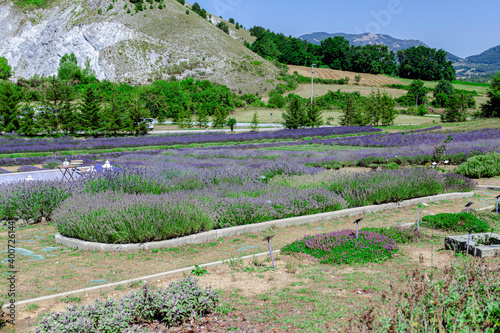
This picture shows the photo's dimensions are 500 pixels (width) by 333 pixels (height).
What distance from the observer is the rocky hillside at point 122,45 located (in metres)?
92.7

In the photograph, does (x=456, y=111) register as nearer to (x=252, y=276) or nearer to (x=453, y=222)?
(x=453, y=222)

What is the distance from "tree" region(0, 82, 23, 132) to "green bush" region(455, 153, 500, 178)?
36079 mm

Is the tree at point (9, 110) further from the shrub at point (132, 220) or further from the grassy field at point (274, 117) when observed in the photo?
the shrub at point (132, 220)

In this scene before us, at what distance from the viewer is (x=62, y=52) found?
9638cm

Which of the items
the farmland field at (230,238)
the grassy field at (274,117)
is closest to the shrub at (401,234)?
the farmland field at (230,238)

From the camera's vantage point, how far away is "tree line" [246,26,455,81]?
121 meters

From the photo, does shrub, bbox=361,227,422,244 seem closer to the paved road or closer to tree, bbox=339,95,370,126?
the paved road

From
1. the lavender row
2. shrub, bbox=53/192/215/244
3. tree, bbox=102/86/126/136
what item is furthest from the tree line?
shrub, bbox=53/192/215/244

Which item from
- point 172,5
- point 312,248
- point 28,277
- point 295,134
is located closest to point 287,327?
point 312,248

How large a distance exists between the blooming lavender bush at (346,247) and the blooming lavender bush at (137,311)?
2253 mm

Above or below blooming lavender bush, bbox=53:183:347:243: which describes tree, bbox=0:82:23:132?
above

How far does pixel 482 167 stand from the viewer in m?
13.6

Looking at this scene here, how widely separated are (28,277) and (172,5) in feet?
395

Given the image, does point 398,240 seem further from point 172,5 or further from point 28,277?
point 172,5
